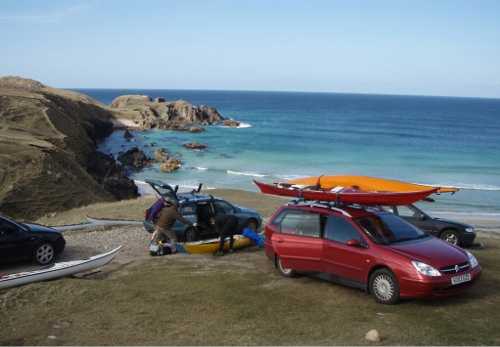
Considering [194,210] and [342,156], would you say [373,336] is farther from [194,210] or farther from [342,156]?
[342,156]

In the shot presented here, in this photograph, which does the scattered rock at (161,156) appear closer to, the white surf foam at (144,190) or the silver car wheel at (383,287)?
the white surf foam at (144,190)

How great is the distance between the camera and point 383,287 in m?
10.2

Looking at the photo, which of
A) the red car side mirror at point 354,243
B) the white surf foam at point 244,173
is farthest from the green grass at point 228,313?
the white surf foam at point 244,173

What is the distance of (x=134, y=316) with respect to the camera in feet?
31.8

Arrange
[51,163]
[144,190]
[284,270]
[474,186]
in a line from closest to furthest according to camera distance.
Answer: [284,270] → [51,163] → [144,190] → [474,186]

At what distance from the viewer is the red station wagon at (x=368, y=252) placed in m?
9.80

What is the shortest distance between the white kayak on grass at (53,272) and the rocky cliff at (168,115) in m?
82.4

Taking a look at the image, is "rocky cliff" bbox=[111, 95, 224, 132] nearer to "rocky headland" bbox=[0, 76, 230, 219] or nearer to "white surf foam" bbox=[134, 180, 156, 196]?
"rocky headland" bbox=[0, 76, 230, 219]

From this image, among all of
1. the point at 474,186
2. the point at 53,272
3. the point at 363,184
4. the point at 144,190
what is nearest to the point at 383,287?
the point at 363,184

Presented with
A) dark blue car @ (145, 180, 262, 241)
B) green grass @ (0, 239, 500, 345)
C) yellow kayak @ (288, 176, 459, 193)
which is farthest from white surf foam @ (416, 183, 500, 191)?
green grass @ (0, 239, 500, 345)

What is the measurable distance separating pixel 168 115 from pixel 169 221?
9398cm

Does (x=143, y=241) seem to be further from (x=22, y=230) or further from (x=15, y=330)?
(x=15, y=330)

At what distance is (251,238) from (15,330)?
800 centimetres

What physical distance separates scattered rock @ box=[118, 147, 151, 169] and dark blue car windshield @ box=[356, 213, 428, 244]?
4516 cm
